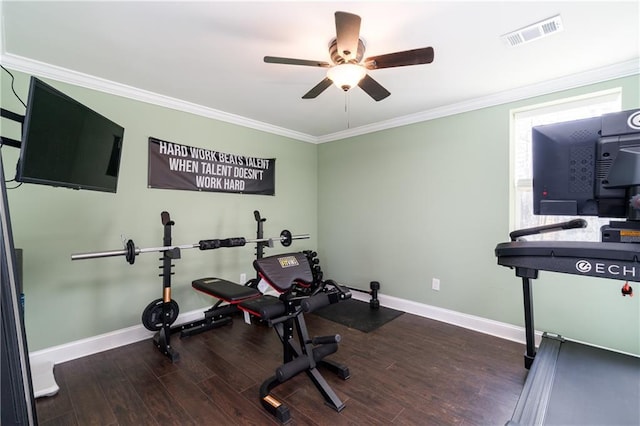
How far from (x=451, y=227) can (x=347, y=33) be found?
255 centimetres

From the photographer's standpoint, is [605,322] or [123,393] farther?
[605,322]

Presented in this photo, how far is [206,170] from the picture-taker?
3375mm

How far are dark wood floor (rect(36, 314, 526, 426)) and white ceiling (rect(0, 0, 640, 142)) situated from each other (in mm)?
2572

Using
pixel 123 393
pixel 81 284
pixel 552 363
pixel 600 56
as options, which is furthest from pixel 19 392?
pixel 600 56

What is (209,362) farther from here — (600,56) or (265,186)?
(600,56)

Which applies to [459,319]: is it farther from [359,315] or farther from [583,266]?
[583,266]

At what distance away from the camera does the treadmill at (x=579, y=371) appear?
138 centimetres

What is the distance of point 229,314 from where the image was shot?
3.31 metres

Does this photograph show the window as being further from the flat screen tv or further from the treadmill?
the flat screen tv

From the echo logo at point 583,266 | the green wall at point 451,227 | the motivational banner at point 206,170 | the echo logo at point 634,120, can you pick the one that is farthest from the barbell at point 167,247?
the echo logo at point 634,120

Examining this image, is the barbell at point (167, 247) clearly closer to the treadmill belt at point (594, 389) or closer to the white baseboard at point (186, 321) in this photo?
the white baseboard at point (186, 321)

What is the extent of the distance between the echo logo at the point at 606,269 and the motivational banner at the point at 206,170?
3.37 m

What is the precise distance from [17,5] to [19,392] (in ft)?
7.22

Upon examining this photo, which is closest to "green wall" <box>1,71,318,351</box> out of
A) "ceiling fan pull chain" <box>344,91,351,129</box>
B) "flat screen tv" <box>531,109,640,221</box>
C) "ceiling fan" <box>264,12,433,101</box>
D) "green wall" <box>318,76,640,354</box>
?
"ceiling fan pull chain" <box>344,91,351,129</box>
